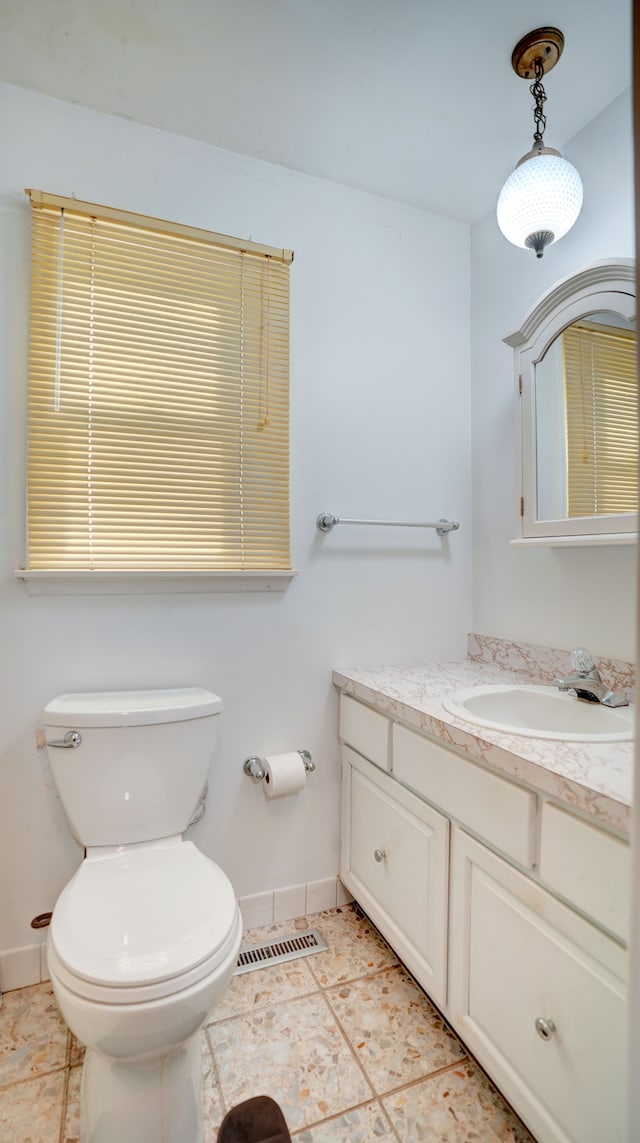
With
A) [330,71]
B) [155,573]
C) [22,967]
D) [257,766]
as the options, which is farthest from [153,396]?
[22,967]

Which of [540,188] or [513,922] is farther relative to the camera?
[540,188]

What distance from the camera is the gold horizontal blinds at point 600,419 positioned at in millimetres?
1279

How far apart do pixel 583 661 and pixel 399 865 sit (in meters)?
0.75

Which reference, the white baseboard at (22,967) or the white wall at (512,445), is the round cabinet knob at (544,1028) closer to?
the white wall at (512,445)

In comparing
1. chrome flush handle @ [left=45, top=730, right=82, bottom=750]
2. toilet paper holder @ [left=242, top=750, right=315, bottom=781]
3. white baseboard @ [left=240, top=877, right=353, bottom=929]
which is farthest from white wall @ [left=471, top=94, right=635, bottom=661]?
chrome flush handle @ [left=45, top=730, right=82, bottom=750]

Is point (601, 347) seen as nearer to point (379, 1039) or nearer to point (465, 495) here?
point (465, 495)

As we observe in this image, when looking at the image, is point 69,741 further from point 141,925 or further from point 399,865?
point 399,865

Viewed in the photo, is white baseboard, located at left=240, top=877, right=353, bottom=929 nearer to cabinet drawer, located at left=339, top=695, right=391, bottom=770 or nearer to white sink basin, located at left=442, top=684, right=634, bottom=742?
cabinet drawer, located at left=339, top=695, right=391, bottom=770

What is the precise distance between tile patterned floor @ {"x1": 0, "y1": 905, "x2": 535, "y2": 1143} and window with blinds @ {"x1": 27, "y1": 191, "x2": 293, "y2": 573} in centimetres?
117

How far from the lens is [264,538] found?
1.61 m

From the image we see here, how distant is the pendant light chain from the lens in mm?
1301

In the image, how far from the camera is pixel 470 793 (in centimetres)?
112

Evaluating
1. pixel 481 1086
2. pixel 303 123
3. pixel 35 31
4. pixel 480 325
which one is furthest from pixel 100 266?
pixel 481 1086

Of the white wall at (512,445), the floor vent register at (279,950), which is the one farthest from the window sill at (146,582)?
the floor vent register at (279,950)
